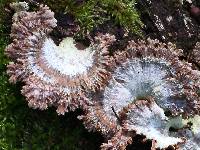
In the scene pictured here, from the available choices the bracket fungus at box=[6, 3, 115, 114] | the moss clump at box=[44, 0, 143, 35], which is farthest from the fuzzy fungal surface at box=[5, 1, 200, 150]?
the moss clump at box=[44, 0, 143, 35]

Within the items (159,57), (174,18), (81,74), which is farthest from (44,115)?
(174,18)

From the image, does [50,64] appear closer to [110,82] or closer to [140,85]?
[110,82]

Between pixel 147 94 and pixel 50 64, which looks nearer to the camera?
pixel 50 64

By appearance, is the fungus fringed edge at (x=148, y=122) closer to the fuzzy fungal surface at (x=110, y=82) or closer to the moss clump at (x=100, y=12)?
the fuzzy fungal surface at (x=110, y=82)

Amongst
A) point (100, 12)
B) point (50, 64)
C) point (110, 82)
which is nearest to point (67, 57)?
point (50, 64)

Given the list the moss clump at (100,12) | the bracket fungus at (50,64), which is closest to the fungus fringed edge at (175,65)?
the bracket fungus at (50,64)

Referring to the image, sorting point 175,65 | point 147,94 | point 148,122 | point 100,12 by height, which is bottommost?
point 148,122

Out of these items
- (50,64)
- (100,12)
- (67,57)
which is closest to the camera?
(50,64)
